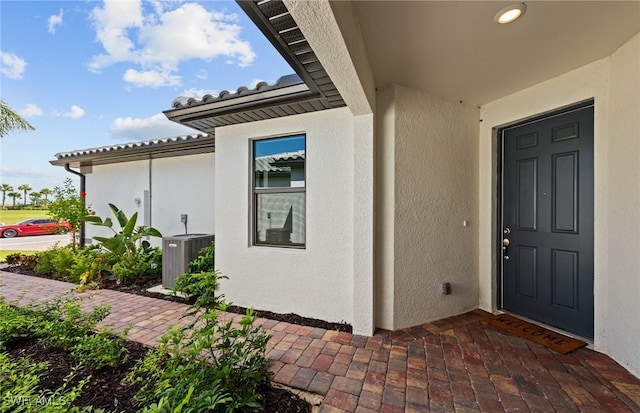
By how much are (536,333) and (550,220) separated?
139cm

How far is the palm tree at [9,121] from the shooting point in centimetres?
730

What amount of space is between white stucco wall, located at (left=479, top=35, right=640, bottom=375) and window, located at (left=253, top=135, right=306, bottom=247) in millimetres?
3271

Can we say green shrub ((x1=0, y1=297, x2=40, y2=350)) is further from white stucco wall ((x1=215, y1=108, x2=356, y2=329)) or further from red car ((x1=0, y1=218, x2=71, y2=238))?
red car ((x1=0, y1=218, x2=71, y2=238))

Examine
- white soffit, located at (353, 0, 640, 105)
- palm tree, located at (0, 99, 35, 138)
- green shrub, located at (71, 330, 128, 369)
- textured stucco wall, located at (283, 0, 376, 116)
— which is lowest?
green shrub, located at (71, 330, 128, 369)

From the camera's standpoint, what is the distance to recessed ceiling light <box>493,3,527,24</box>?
6.37 ft

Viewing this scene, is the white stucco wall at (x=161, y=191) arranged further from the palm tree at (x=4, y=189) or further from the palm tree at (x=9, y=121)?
the palm tree at (x=4, y=189)

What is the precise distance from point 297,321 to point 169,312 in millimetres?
1972

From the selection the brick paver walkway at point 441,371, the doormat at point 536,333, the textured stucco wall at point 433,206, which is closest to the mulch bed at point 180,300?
the brick paver walkway at point 441,371

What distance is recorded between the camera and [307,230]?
361cm

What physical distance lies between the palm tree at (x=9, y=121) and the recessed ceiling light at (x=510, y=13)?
11723 mm

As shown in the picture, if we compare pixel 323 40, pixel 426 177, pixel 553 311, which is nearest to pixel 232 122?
pixel 323 40

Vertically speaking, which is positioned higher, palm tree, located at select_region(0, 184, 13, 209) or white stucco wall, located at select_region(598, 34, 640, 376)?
palm tree, located at select_region(0, 184, 13, 209)

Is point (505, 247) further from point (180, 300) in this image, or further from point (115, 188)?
point (115, 188)

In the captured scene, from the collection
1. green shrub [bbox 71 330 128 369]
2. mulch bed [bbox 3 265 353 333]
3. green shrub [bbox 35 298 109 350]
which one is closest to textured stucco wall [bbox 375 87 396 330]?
mulch bed [bbox 3 265 353 333]
